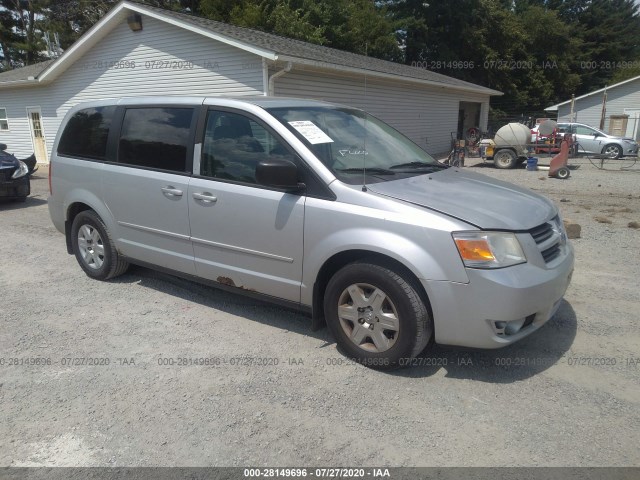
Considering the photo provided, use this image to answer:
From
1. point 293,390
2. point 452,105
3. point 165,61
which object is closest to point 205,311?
point 293,390

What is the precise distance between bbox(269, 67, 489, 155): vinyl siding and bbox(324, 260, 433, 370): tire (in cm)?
956

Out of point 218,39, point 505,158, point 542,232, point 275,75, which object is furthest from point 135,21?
point 542,232

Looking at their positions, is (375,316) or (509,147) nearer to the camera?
(375,316)

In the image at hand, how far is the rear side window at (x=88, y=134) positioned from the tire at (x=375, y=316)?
2.92 m

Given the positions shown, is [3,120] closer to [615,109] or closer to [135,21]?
[135,21]

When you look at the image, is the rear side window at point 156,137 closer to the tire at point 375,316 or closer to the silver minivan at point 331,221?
the silver minivan at point 331,221

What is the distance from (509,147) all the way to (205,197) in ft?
51.3

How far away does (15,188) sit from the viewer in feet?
31.9

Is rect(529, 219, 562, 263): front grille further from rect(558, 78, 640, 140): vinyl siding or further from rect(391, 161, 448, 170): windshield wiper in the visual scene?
rect(558, 78, 640, 140): vinyl siding

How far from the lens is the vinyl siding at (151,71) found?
12.3 meters

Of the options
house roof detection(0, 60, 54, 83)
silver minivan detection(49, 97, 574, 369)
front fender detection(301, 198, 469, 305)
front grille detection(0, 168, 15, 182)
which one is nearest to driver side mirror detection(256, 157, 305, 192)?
silver minivan detection(49, 97, 574, 369)

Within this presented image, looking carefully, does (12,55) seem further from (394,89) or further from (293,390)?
(293,390)

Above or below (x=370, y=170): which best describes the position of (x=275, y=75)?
above

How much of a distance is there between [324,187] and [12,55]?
41973mm
